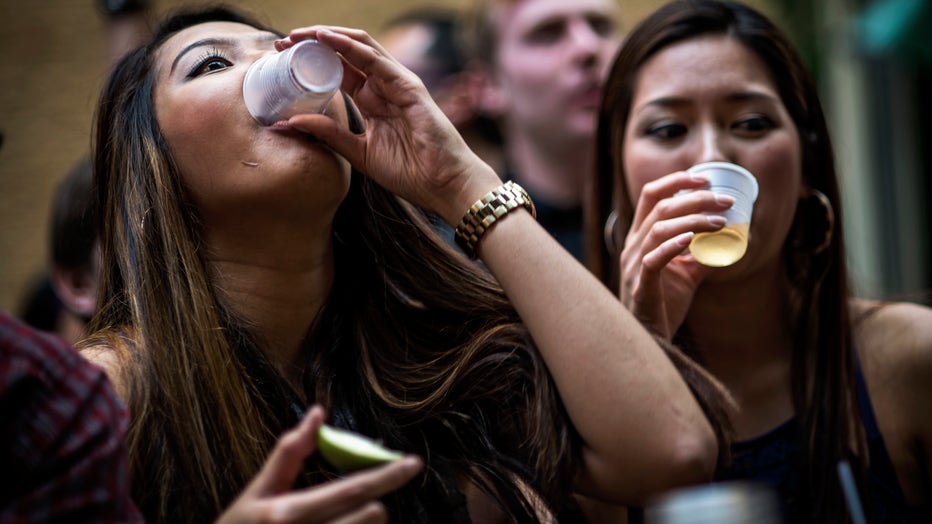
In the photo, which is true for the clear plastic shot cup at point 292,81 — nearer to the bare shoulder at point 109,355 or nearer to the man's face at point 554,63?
the bare shoulder at point 109,355

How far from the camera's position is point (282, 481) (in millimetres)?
1584

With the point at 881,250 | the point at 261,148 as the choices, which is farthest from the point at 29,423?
the point at 881,250

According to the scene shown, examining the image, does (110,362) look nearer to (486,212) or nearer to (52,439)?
(52,439)

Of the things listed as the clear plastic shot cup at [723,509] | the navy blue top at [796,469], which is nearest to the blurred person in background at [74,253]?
the navy blue top at [796,469]

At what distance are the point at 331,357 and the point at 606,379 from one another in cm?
64

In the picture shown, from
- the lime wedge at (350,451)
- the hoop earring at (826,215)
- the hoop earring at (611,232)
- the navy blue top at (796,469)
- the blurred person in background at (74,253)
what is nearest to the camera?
the lime wedge at (350,451)

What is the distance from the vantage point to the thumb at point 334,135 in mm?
2262

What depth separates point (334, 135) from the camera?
7.61 ft

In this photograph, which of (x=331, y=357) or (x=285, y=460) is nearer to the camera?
(x=285, y=460)

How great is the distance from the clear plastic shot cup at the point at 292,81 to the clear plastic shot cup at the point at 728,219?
87cm

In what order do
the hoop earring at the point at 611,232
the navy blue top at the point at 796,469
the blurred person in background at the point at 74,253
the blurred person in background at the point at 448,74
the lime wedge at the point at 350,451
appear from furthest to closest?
the blurred person in background at the point at 448,74, the blurred person in background at the point at 74,253, the hoop earring at the point at 611,232, the navy blue top at the point at 796,469, the lime wedge at the point at 350,451

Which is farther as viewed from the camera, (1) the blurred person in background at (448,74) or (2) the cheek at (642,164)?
(1) the blurred person in background at (448,74)

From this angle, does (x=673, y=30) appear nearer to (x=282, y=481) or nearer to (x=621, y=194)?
(x=621, y=194)

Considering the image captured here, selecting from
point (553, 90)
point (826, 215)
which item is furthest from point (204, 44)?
point (553, 90)
